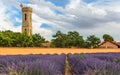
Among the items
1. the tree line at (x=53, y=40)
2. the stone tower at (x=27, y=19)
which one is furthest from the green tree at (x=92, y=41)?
the stone tower at (x=27, y=19)

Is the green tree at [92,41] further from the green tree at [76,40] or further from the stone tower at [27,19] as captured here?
the stone tower at [27,19]

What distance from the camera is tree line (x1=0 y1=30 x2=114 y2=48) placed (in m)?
62.8

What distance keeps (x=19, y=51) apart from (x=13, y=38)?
2385 centimetres

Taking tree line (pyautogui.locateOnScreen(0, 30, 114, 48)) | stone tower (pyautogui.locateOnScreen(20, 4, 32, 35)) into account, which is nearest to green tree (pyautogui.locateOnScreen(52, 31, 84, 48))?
tree line (pyautogui.locateOnScreen(0, 30, 114, 48))

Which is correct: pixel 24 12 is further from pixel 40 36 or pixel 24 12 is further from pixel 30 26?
pixel 40 36

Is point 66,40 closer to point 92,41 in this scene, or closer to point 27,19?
point 92,41

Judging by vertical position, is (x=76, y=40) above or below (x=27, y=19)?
below

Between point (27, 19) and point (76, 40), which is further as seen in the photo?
point (27, 19)

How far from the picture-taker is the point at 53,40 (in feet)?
246

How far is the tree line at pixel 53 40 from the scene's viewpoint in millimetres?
62812

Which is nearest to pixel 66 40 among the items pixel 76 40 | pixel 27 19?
pixel 76 40

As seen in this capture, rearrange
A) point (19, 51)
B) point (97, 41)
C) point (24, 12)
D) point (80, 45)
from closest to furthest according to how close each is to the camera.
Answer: point (19, 51), point (80, 45), point (97, 41), point (24, 12)

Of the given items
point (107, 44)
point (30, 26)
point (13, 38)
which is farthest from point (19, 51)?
point (30, 26)

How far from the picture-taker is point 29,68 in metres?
5.51
